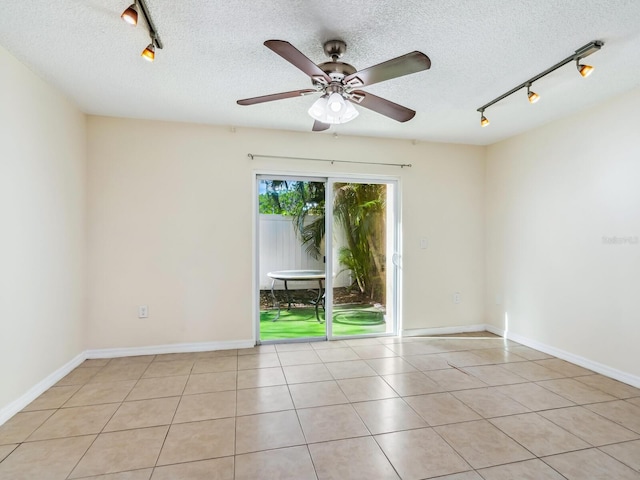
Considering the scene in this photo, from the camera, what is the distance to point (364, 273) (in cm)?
419

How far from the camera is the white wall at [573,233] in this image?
2.83 m

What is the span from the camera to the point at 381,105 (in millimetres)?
2297

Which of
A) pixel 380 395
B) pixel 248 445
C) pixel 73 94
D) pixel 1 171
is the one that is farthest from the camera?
pixel 73 94

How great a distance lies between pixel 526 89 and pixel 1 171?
3.89 m

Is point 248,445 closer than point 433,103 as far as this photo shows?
Yes

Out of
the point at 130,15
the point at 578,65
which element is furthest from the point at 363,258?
the point at 130,15

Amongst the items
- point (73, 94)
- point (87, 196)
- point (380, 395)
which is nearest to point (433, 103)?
point (380, 395)

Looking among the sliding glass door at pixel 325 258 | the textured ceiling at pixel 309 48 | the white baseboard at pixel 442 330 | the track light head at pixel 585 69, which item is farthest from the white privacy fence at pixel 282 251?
the track light head at pixel 585 69

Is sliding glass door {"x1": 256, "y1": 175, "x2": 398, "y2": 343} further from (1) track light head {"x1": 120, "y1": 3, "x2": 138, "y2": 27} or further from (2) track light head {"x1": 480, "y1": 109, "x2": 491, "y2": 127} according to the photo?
(1) track light head {"x1": 120, "y1": 3, "x2": 138, "y2": 27}

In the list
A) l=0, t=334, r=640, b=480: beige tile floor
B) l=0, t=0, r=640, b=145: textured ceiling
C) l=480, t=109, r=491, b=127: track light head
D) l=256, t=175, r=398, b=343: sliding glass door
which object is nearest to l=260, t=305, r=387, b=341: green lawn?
l=256, t=175, r=398, b=343: sliding glass door

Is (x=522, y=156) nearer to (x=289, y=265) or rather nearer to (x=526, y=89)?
(x=526, y=89)

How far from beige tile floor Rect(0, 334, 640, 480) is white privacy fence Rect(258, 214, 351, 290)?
96 cm

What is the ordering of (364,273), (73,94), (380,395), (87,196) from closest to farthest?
A: (380,395), (73,94), (87,196), (364,273)

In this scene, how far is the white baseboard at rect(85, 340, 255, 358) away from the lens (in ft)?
11.2
